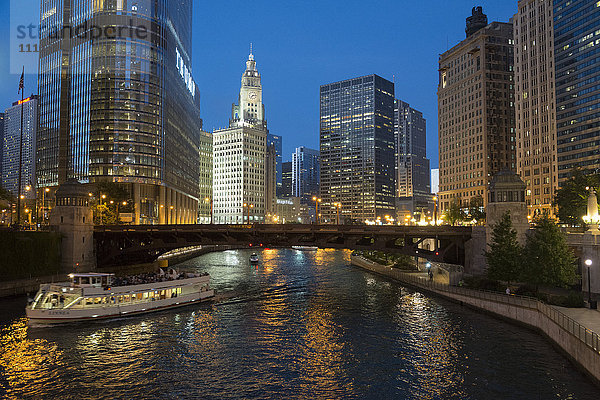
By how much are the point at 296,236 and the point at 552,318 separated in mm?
43735

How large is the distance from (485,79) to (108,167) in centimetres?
14772

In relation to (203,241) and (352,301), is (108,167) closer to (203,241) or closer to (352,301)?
(203,241)

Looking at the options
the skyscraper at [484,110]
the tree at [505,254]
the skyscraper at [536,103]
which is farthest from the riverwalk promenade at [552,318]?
the skyscraper at [484,110]

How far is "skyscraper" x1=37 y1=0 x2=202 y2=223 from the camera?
474ft

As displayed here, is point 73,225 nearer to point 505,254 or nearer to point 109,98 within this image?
point 505,254

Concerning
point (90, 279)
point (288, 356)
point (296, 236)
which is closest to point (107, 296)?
point (90, 279)

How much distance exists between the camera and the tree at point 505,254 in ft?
182

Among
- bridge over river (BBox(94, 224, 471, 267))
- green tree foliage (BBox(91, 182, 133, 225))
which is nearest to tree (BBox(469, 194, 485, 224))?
bridge over river (BBox(94, 224, 471, 267))

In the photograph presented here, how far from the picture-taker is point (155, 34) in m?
152

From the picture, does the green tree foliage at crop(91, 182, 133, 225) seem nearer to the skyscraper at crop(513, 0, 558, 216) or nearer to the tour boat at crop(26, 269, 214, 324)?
the tour boat at crop(26, 269, 214, 324)

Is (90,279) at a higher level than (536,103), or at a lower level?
lower

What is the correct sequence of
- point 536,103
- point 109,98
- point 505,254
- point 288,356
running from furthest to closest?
point 536,103, point 109,98, point 505,254, point 288,356

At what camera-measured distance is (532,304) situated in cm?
4591

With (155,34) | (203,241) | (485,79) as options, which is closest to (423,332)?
(203,241)
